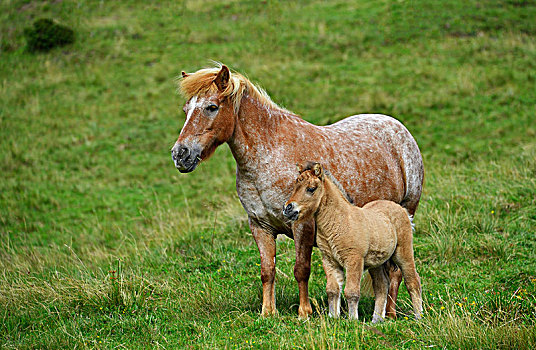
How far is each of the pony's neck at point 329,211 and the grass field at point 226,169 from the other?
0.80 meters

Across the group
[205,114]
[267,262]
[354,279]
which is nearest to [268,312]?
[267,262]

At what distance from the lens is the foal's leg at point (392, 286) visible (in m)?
6.45

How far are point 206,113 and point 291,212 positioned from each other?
4.83ft

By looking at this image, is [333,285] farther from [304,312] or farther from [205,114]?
[205,114]

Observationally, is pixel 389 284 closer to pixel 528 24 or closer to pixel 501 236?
pixel 501 236

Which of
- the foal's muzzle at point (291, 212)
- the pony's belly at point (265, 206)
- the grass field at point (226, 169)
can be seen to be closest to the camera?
the foal's muzzle at point (291, 212)

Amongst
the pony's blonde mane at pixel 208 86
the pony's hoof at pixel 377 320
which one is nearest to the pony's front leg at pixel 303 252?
the pony's hoof at pixel 377 320

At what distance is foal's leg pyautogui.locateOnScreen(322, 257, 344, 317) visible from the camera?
18.6ft

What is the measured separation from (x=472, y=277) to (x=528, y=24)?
1964 cm

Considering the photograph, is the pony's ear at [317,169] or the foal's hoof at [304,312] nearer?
the pony's ear at [317,169]

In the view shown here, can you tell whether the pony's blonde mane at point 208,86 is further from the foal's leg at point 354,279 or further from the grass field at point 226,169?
the grass field at point 226,169

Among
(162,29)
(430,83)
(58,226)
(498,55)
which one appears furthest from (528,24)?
(58,226)

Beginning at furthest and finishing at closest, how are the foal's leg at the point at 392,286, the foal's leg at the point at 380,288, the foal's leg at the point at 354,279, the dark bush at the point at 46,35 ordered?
1. the dark bush at the point at 46,35
2. the foal's leg at the point at 392,286
3. the foal's leg at the point at 380,288
4. the foal's leg at the point at 354,279

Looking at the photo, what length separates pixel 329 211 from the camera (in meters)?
5.62
